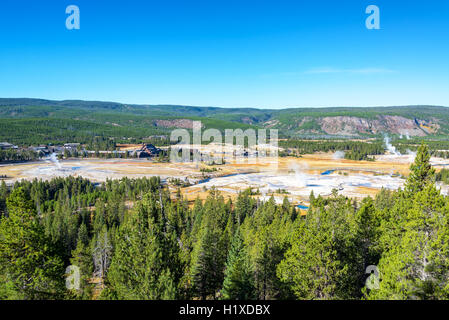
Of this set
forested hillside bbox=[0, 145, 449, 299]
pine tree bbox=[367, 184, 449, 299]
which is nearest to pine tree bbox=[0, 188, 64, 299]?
forested hillside bbox=[0, 145, 449, 299]

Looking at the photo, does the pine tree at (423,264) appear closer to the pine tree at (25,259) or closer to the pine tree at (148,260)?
the pine tree at (148,260)

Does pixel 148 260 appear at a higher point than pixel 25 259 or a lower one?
lower

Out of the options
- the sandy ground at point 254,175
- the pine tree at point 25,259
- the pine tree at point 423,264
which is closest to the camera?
the pine tree at point 423,264

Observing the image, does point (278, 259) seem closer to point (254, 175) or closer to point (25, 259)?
point (25, 259)

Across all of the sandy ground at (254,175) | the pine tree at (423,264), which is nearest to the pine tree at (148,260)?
the pine tree at (423,264)

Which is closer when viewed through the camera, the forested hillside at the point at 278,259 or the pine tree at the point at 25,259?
the forested hillside at the point at 278,259

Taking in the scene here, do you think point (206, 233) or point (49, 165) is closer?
point (206, 233)

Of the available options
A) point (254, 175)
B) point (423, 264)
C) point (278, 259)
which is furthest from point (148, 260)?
point (254, 175)
